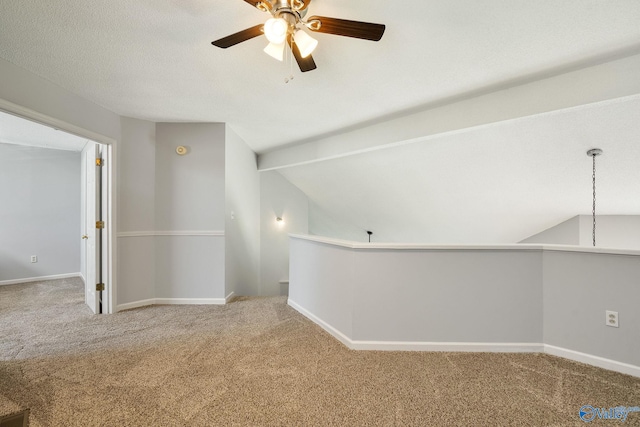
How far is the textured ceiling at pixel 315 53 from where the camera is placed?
65.8 inches

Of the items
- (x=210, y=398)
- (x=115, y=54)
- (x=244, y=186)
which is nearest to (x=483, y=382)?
(x=210, y=398)

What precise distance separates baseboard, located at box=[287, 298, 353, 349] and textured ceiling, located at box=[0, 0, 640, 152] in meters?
2.23

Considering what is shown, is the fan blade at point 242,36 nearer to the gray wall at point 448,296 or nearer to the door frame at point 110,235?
the gray wall at point 448,296

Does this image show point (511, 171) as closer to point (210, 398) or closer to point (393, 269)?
point (393, 269)

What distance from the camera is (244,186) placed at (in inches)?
183

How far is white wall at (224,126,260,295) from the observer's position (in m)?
3.92

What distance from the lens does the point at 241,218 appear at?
4.55 meters

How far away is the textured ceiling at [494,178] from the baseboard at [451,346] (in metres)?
1.95

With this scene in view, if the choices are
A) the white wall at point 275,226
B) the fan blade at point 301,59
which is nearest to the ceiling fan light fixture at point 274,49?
the fan blade at point 301,59

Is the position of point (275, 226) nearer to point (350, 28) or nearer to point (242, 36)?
point (242, 36)

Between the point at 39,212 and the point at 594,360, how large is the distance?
7.71m

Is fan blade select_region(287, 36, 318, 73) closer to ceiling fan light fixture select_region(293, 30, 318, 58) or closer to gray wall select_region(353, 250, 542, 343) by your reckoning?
ceiling fan light fixture select_region(293, 30, 318, 58)

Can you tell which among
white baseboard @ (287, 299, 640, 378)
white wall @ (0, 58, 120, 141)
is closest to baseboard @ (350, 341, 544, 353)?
white baseboard @ (287, 299, 640, 378)

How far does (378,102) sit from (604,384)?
2809mm
